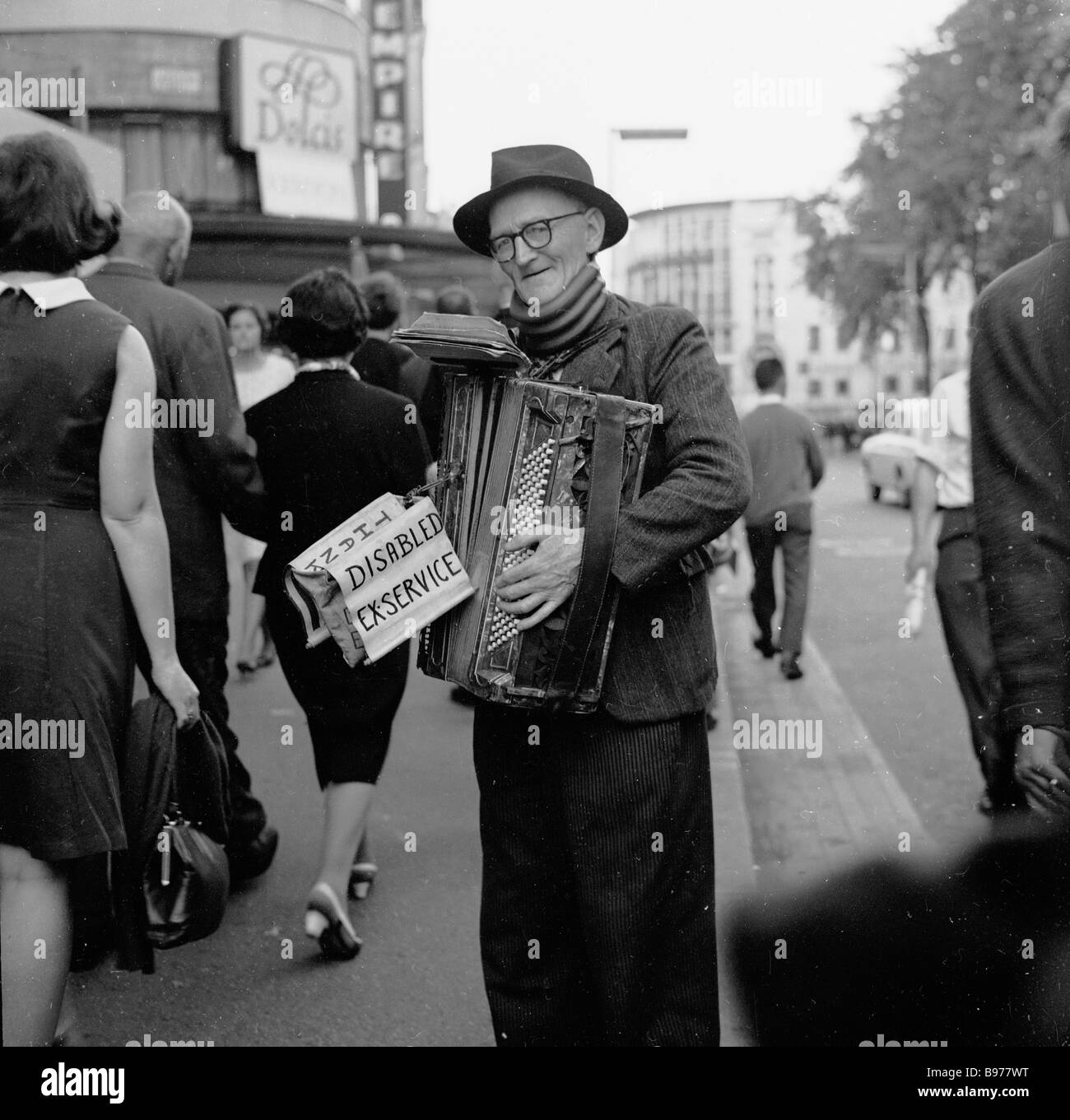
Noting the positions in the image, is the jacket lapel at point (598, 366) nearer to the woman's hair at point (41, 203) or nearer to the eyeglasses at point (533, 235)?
the eyeglasses at point (533, 235)

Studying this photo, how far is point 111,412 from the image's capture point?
116 inches

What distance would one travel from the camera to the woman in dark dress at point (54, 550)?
2896 mm

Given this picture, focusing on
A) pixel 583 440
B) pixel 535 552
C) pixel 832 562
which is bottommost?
pixel 832 562

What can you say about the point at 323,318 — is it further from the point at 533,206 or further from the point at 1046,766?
the point at 1046,766

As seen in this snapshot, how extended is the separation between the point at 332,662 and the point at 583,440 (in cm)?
178

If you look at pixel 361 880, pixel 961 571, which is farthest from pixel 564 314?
pixel 961 571

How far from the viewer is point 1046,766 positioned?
242 centimetres

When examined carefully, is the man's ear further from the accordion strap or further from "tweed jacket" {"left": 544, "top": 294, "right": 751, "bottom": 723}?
the accordion strap

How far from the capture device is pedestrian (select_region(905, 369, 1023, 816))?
5270 mm

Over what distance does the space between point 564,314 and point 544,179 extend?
10.3 inches

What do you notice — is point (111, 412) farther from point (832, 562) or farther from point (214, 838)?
point (832, 562)

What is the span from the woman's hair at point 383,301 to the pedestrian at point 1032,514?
4.01m

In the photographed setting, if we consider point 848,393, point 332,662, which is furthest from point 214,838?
point 848,393

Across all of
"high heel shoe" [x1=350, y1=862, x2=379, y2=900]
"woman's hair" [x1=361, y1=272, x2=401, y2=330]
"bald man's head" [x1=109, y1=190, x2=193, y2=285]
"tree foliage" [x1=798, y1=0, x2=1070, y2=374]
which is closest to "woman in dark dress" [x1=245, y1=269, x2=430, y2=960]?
"bald man's head" [x1=109, y1=190, x2=193, y2=285]
